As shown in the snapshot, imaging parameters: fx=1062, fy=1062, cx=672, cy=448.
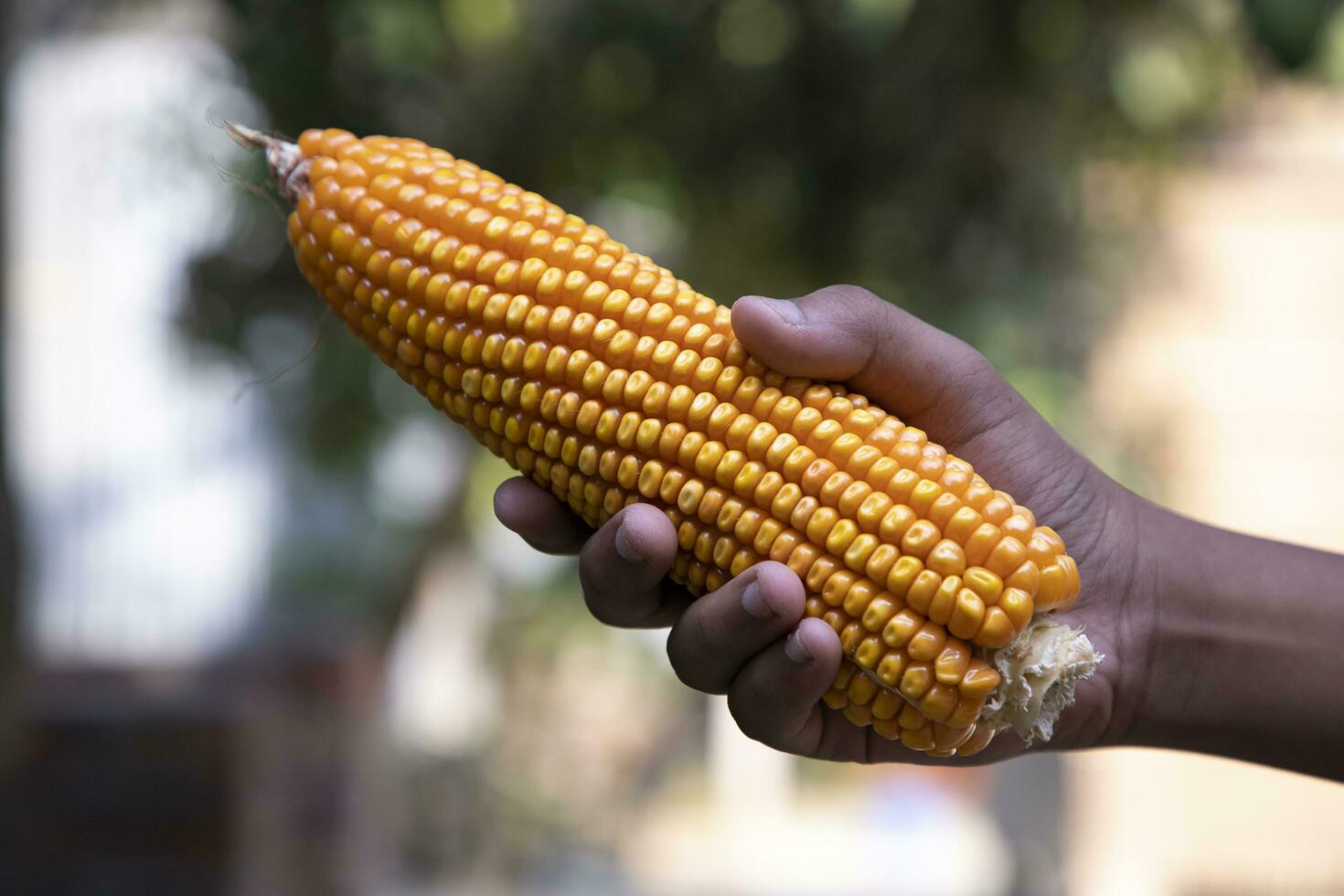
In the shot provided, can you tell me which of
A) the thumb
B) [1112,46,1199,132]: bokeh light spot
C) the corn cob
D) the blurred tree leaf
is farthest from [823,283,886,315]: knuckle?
[1112,46,1199,132]: bokeh light spot

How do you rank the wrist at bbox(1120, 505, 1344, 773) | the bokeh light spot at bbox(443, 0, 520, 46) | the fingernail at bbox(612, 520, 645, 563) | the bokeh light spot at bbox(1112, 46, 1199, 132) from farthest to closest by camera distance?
the bokeh light spot at bbox(1112, 46, 1199, 132) < the bokeh light spot at bbox(443, 0, 520, 46) < the wrist at bbox(1120, 505, 1344, 773) < the fingernail at bbox(612, 520, 645, 563)

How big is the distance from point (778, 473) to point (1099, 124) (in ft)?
9.35

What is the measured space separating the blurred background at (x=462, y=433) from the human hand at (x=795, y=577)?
73cm

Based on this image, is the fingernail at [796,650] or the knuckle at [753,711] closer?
the fingernail at [796,650]

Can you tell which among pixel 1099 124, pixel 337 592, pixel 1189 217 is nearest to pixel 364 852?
pixel 337 592

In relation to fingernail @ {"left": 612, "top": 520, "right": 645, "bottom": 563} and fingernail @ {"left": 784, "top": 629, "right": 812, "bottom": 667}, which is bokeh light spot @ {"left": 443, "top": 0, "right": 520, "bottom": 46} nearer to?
fingernail @ {"left": 612, "top": 520, "right": 645, "bottom": 563}

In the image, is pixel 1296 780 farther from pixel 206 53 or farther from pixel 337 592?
pixel 206 53

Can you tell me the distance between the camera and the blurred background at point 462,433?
3.18 m

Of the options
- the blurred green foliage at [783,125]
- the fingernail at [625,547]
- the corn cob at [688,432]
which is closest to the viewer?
the corn cob at [688,432]

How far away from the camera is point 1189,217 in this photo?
18.3 feet

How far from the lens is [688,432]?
1.38m

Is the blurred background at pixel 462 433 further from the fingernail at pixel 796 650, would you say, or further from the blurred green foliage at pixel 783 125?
the fingernail at pixel 796 650

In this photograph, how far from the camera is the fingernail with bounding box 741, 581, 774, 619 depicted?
1.30 m

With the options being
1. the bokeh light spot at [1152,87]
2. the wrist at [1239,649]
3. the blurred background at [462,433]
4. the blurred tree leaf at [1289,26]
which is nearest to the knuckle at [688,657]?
the wrist at [1239,649]
